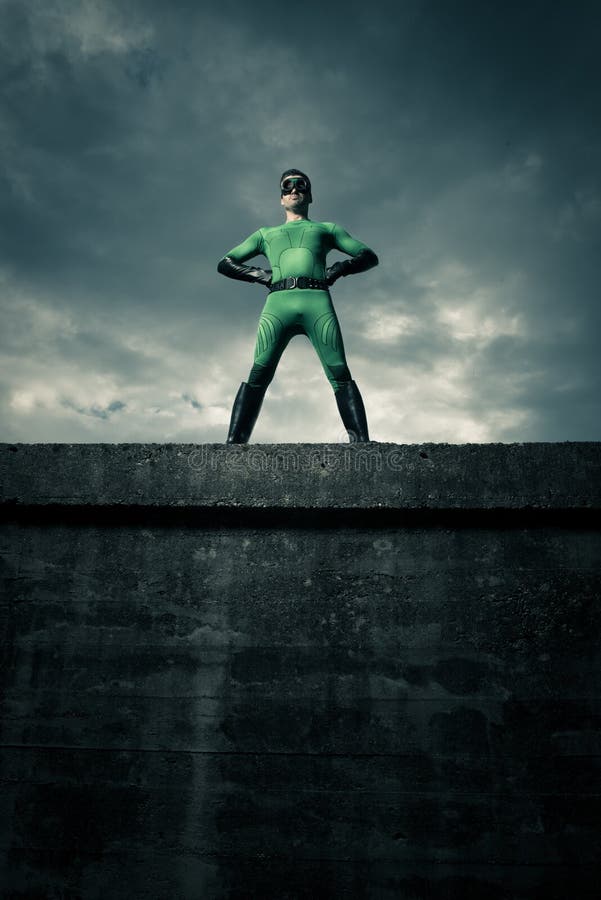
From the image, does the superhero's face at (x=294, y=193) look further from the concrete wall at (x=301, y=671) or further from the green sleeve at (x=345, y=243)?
the concrete wall at (x=301, y=671)

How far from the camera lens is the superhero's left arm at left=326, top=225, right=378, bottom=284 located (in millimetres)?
4879

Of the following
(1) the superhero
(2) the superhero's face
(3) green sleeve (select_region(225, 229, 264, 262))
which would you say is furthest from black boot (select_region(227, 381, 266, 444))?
(2) the superhero's face

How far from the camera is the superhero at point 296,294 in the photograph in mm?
4516

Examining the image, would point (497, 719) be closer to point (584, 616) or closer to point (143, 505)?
point (584, 616)

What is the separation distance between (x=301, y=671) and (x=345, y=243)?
3511mm

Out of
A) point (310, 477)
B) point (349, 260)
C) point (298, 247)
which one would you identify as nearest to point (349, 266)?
point (349, 260)

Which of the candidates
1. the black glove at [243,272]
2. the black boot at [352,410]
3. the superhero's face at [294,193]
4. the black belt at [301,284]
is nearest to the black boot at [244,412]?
the black boot at [352,410]

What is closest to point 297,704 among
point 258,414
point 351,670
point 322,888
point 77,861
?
point 351,670

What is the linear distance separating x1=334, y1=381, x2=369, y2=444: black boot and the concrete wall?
103cm

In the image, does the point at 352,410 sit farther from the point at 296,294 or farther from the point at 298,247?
the point at 298,247

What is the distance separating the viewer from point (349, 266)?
16.0ft

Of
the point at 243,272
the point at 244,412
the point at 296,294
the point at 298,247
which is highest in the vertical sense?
the point at 298,247

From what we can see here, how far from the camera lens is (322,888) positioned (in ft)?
9.25

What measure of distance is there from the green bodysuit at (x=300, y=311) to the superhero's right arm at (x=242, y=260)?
0.16 metres
